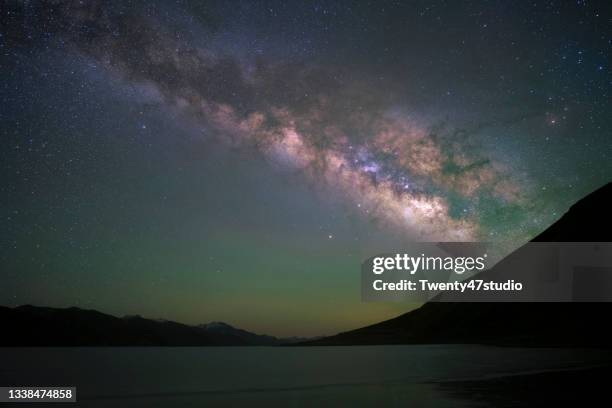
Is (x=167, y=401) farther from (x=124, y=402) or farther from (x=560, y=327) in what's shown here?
(x=560, y=327)

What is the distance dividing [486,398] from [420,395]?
491 centimetres

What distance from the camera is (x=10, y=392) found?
35438 mm

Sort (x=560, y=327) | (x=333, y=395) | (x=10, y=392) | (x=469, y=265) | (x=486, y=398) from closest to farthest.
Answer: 1. (x=486, y=398)
2. (x=333, y=395)
3. (x=10, y=392)
4. (x=469, y=265)
5. (x=560, y=327)

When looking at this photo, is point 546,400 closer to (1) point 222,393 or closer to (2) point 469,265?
(1) point 222,393

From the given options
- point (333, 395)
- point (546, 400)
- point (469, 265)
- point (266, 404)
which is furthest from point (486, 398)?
point (469, 265)

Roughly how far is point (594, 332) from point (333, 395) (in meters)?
173

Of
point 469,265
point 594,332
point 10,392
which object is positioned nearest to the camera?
point 10,392

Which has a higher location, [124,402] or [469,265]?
[469,265]

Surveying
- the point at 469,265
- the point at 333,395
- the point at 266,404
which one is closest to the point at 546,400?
the point at 333,395

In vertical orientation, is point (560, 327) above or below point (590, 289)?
below

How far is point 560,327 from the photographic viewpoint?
190m

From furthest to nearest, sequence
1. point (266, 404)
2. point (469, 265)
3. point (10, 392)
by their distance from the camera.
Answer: point (469, 265) < point (10, 392) < point (266, 404)

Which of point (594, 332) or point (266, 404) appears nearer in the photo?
point (266, 404)

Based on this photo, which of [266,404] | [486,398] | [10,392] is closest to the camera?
[486,398]
